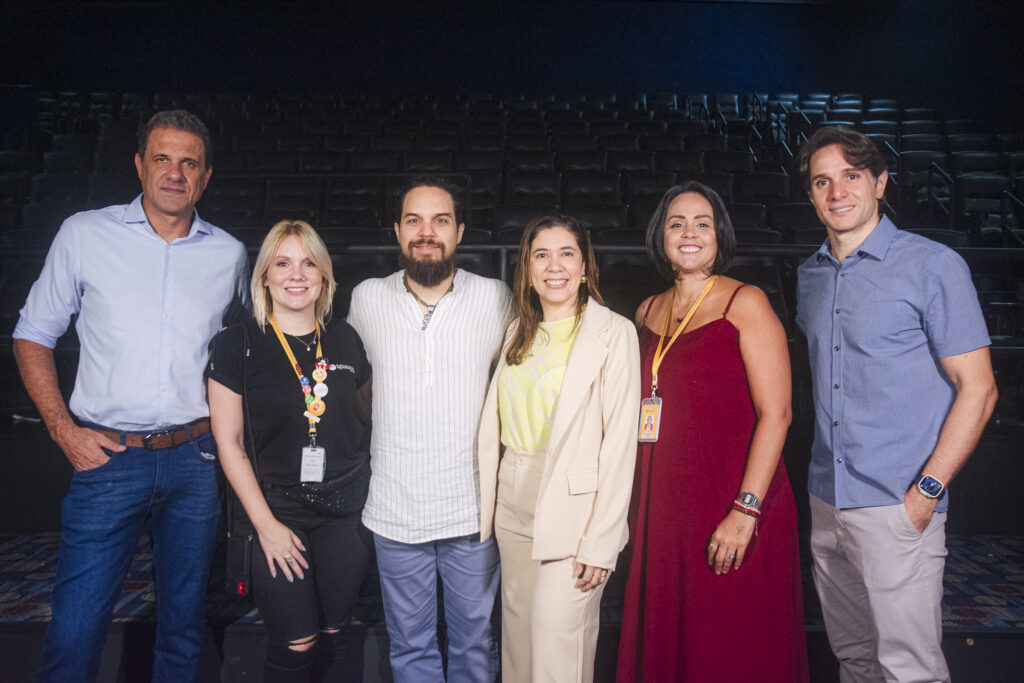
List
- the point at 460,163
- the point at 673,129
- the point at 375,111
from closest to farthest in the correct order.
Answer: the point at 460,163 → the point at 673,129 → the point at 375,111

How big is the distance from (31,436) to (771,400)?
299 cm

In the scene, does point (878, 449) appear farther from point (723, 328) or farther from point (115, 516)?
point (115, 516)

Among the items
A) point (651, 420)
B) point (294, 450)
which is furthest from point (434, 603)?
point (651, 420)

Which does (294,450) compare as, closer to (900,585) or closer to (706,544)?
(706,544)

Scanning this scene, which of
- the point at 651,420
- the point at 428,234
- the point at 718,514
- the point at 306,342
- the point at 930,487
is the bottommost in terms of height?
the point at 718,514

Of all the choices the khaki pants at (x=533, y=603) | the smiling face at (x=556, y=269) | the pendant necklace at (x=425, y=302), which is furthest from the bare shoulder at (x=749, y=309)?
the pendant necklace at (x=425, y=302)

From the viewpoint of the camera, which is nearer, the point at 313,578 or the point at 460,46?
the point at 313,578

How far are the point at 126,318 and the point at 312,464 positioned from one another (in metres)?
0.68

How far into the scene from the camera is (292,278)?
151 centimetres

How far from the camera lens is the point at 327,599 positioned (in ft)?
5.06

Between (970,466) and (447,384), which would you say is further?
(970,466)

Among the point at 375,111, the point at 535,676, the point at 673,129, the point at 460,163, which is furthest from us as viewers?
the point at 375,111

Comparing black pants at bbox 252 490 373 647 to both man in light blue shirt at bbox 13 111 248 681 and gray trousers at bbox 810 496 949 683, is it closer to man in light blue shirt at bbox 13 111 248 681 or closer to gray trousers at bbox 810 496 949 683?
man in light blue shirt at bbox 13 111 248 681

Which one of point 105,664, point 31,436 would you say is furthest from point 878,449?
point 31,436
